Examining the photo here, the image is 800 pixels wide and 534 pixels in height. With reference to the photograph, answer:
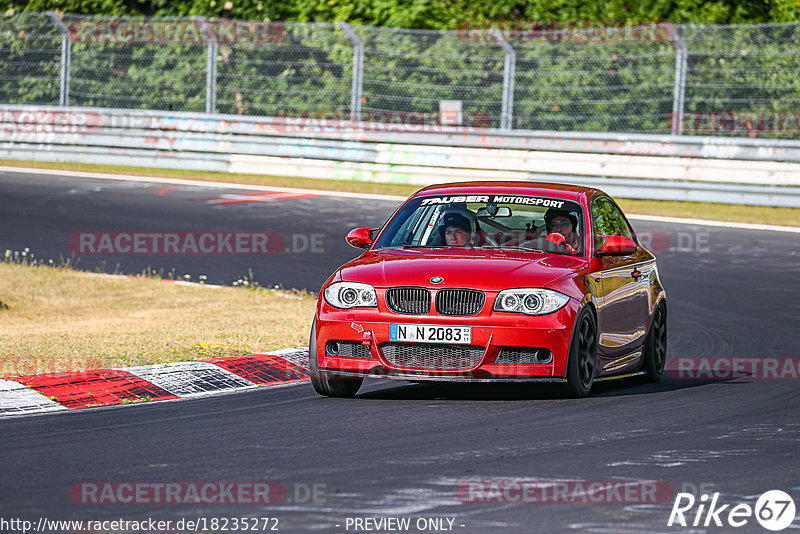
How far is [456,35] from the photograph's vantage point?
24.9 meters

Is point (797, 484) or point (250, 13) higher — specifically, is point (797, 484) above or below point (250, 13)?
below

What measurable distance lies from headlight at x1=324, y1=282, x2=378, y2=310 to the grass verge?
1321 cm

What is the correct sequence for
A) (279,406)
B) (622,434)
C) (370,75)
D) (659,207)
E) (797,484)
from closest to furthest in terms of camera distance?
(797,484) → (622,434) → (279,406) → (659,207) → (370,75)

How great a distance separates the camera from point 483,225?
1002 cm

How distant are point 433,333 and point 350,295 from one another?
0.65 metres

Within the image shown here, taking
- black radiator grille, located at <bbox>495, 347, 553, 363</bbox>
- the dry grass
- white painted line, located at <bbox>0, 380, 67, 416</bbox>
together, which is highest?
black radiator grille, located at <bbox>495, 347, 553, 363</bbox>

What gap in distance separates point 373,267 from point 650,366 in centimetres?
258

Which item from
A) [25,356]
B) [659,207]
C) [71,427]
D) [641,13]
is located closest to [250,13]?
[641,13]

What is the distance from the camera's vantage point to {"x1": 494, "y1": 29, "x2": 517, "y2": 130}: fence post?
933 inches

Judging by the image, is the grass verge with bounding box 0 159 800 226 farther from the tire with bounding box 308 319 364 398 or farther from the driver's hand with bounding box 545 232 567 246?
the tire with bounding box 308 319 364 398

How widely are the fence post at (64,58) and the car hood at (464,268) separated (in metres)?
Answer: 18.4

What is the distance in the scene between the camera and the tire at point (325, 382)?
29.5ft

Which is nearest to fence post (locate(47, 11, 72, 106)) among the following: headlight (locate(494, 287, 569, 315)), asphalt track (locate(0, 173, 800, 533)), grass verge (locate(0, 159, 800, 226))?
grass verge (locate(0, 159, 800, 226))

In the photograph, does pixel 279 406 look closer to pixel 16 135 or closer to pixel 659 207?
pixel 659 207
